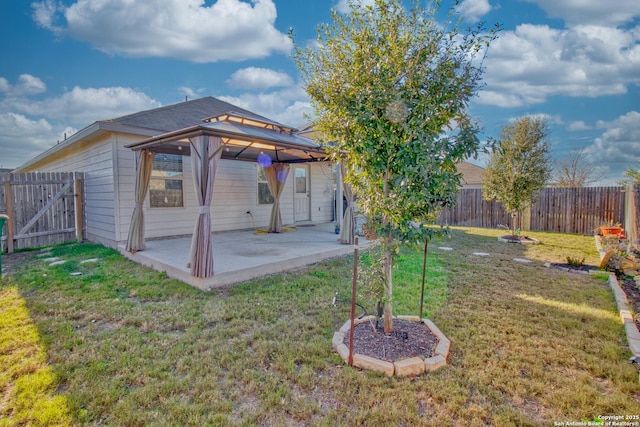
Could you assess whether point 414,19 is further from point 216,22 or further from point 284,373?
Result: point 216,22

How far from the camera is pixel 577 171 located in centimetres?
1716

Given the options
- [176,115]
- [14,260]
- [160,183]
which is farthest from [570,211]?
[14,260]

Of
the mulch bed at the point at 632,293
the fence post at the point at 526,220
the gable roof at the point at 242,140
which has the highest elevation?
the gable roof at the point at 242,140

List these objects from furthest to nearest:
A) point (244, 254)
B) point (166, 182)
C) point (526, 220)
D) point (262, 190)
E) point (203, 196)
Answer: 1. point (526, 220)
2. point (262, 190)
3. point (166, 182)
4. point (244, 254)
5. point (203, 196)

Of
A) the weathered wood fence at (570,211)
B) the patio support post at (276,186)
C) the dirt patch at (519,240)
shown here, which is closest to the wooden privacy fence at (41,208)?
the patio support post at (276,186)

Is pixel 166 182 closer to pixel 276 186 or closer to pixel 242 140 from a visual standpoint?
pixel 276 186

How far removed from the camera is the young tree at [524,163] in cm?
842

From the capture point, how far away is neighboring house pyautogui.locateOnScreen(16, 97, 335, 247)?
23.1ft

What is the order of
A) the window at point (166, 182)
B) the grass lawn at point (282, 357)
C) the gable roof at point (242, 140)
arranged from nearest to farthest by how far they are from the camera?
the grass lawn at point (282, 357), the gable roof at point (242, 140), the window at point (166, 182)

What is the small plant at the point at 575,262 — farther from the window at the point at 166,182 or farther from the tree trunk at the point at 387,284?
the window at the point at 166,182

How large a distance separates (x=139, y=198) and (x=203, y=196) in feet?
8.56

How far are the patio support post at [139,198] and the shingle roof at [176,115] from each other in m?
1.42

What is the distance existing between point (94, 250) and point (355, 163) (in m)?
7.45

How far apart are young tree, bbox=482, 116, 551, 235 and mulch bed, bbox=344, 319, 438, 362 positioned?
24.0ft
